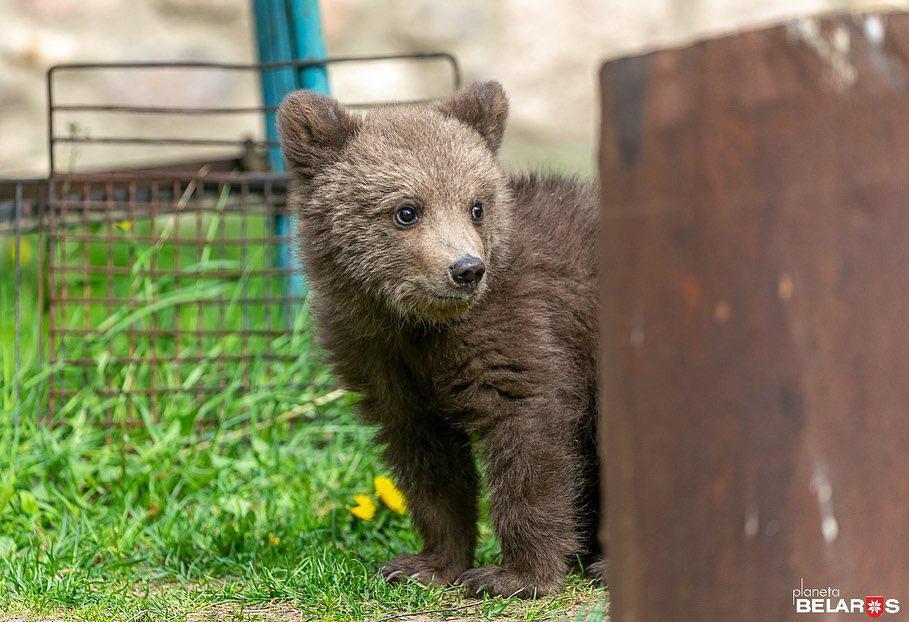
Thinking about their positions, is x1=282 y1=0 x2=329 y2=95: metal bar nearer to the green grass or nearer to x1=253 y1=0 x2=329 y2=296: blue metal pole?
x1=253 y1=0 x2=329 y2=296: blue metal pole

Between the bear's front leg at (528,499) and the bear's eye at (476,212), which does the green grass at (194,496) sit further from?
the bear's eye at (476,212)

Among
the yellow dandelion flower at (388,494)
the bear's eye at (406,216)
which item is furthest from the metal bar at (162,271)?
the bear's eye at (406,216)

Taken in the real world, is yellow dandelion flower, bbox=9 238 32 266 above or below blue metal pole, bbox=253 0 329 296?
below

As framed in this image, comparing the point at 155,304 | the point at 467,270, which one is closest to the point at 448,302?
the point at 467,270

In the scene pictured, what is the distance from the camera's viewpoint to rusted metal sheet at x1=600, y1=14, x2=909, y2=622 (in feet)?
6.51

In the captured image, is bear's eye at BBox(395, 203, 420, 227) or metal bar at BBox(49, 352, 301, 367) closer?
bear's eye at BBox(395, 203, 420, 227)

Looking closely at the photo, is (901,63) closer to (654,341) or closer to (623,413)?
(654,341)

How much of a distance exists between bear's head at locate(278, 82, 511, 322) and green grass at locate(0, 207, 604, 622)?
0.86m

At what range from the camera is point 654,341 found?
210 centimetres

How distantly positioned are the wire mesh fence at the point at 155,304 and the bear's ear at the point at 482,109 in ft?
4.82

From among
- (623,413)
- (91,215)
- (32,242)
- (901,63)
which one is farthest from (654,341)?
(32,242)

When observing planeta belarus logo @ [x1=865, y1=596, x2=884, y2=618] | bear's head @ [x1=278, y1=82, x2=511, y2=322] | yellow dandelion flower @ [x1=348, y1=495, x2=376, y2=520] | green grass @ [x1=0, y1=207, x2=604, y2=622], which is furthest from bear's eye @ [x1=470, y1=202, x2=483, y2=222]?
planeta belarus logo @ [x1=865, y1=596, x2=884, y2=618]

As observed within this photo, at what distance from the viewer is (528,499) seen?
3.92 meters

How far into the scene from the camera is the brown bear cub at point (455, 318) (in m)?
3.89
